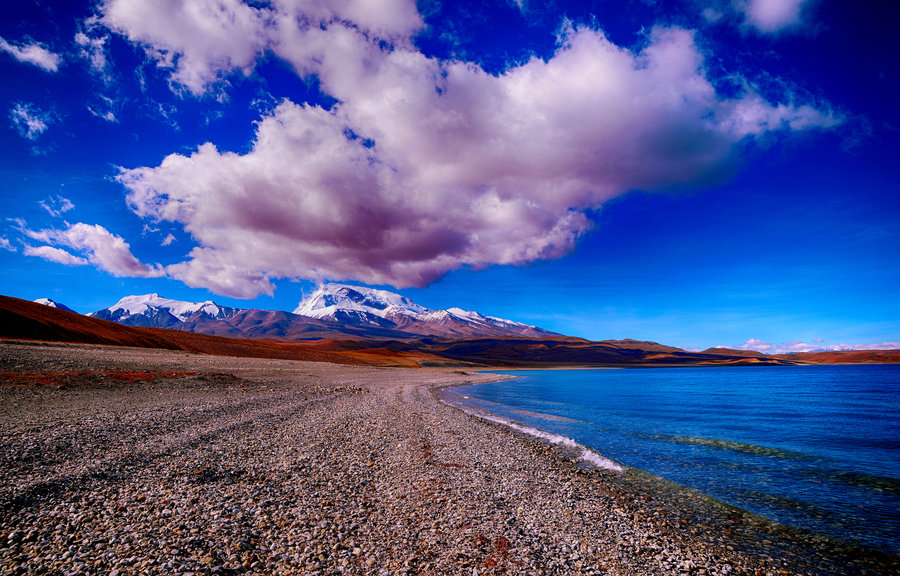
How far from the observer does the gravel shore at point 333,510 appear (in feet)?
27.9

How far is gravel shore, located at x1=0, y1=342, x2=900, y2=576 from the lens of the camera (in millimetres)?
8516

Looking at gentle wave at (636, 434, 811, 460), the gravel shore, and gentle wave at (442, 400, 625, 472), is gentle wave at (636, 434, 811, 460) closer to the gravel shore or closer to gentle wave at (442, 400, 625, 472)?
gentle wave at (442, 400, 625, 472)

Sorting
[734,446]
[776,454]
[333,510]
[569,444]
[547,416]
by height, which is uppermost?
[333,510]

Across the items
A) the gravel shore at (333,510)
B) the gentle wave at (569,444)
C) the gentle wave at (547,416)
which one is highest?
the gravel shore at (333,510)

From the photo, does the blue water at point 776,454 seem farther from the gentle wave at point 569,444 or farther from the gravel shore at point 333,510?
the gravel shore at point 333,510

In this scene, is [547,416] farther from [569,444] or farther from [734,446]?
[734,446]

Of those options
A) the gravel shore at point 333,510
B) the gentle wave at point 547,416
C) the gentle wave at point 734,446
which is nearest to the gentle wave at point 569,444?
the gravel shore at point 333,510

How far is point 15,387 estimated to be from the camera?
84.3 feet

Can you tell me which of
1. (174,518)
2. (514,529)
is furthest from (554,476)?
(174,518)

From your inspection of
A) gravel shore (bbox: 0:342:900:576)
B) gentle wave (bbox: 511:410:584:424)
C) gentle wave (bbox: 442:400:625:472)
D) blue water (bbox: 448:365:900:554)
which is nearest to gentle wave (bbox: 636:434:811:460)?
blue water (bbox: 448:365:900:554)

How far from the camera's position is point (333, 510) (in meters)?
11.1

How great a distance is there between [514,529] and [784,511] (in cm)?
1106

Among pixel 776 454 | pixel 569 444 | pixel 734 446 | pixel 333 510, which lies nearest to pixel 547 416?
pixel 569 444

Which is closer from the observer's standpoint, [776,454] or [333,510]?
[333,510]
